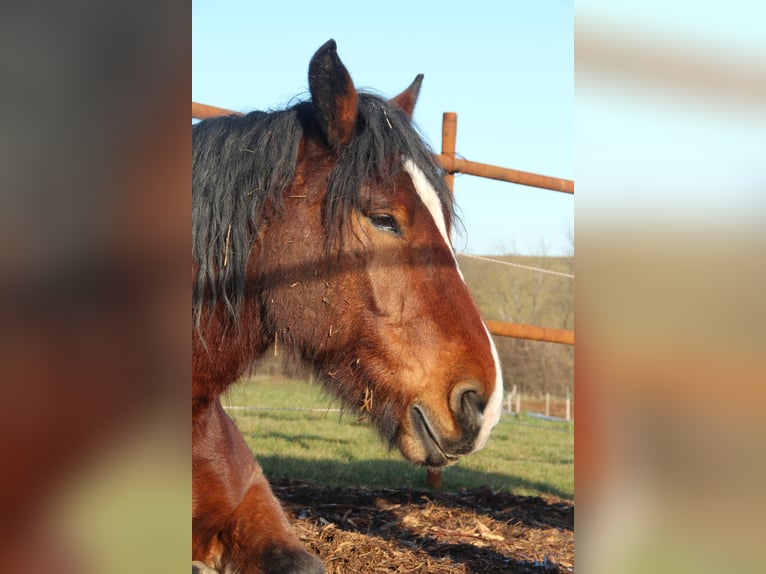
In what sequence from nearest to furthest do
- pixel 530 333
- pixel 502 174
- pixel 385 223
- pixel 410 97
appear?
pixel 385 223 < pixel 410 97 < pixel 530 333 < pixel 502 174

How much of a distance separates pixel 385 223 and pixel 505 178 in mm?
2760

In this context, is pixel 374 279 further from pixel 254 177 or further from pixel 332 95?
pixel 332 95

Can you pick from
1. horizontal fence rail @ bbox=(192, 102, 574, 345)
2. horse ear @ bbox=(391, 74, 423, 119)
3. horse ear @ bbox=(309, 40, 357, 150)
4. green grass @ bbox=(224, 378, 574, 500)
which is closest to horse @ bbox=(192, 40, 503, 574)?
horse ear @ bbox=(309, 40, 357, 150)

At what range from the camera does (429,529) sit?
13.0ft

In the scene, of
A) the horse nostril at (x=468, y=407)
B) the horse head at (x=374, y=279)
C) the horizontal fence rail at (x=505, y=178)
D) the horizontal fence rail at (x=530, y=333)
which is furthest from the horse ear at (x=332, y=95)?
the horizontal fence rail at (x=530, y=333)

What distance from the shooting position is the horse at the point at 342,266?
226cm

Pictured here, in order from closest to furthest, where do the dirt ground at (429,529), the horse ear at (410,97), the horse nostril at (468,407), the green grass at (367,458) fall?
1. the horse nostril at (468,407)
2. the horse ear at (410,97)
3. the dirt ground at (429,529)
4. the green grass at (367,458)

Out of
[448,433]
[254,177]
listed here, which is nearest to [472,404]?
[448,433]

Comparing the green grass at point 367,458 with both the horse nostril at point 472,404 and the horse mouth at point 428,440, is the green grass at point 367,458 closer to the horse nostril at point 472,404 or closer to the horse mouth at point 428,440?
the horse mouth at point 428,440
